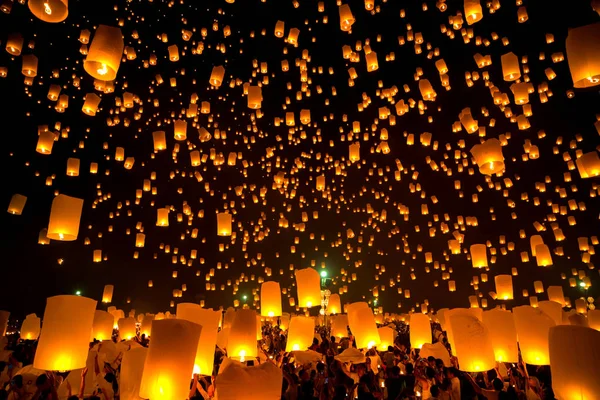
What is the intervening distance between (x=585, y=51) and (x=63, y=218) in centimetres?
590

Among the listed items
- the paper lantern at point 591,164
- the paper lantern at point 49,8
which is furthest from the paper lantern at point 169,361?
the paper lantern at point 591,164

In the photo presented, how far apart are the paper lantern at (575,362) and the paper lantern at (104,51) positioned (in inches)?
175

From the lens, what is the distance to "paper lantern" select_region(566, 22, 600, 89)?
401 cm

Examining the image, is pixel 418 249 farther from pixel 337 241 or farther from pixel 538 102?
pixel 538 102

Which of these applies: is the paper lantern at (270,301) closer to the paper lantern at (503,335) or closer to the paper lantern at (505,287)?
the paper lantern at (503,335)

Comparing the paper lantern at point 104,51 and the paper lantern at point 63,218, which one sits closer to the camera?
the paper lantern at point 104,51

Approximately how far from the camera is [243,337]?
16.0 ft

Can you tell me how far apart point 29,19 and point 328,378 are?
11.4 m

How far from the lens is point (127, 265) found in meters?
17.1

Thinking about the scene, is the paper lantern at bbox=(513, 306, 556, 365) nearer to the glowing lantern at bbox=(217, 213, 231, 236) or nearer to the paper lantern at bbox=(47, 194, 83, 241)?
the paper lantern at bbox=(47, 194, 83, 241)

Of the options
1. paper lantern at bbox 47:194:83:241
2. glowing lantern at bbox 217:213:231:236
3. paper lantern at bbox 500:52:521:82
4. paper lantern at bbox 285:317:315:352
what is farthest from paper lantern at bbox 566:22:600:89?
glowing lantern at bbox 217:213:231:236

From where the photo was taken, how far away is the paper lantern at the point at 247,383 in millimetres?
2686

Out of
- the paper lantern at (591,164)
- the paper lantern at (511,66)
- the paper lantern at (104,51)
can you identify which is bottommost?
the paper lantern at (104,51)

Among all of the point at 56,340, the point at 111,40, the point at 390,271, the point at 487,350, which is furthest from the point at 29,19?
the point at 390,271
